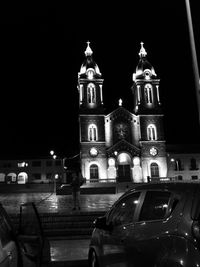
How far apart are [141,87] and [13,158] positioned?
30.8m

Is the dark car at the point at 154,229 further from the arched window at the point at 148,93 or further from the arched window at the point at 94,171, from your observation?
the arched window at the point at 148,93

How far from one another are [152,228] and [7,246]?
1.84m

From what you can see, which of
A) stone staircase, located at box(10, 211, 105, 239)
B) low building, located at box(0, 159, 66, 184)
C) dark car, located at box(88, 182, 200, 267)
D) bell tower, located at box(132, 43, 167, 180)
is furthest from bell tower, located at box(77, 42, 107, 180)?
dark car, located at box(88, 182, 200, 267)

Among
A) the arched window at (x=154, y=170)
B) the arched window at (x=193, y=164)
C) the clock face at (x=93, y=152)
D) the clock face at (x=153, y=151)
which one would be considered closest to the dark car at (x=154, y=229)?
the clock face at (x=93, y=152)

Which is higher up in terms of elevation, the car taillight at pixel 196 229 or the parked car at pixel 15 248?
the car taillight at pixel 196 229

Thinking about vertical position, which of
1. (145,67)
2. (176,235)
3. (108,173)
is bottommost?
(176,235)

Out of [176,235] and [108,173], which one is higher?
[108,173]

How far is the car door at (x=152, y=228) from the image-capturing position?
374cm

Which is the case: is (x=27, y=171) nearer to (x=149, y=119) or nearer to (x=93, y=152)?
(x=93, y=152)

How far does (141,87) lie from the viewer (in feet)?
185

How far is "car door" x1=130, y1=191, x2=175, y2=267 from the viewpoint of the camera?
3744mm

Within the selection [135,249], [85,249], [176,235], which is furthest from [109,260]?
[85,249]

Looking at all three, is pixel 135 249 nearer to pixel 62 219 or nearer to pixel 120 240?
pixel 120 240

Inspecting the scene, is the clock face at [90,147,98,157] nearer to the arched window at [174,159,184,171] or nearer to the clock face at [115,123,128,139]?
the clock face at [115,123,128,139]
